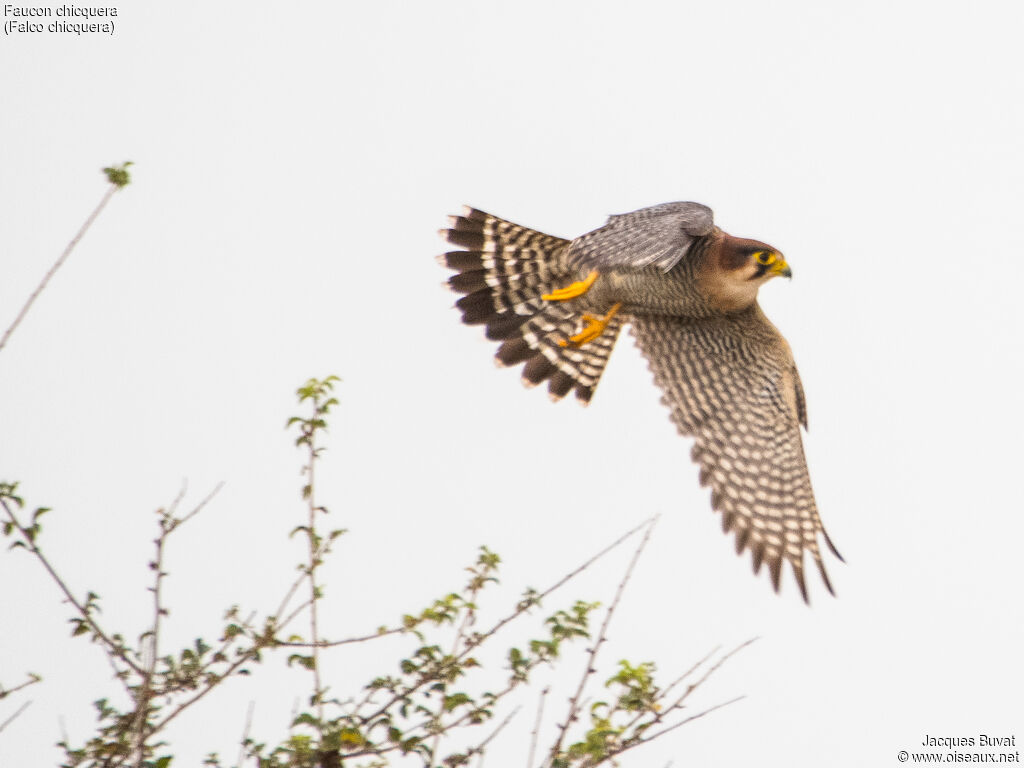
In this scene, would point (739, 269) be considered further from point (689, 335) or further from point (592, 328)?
point (592, 328)

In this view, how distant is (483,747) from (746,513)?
3903 millimetres

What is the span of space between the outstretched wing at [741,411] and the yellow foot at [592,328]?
0.20 metres

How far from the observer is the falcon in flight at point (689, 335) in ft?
24.4

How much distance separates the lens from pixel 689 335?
7883mm

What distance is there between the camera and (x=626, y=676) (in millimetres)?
4316

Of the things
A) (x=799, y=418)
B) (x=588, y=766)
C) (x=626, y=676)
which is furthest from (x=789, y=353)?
(x=588, y=766)

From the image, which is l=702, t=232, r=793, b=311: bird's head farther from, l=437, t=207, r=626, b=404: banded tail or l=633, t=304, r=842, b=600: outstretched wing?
l=437, t=207, r=626, b=404: banded tail

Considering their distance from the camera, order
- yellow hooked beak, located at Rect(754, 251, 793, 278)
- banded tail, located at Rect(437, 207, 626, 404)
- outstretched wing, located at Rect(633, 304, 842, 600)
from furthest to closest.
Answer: banded tail, located at Rect(437, 207, 626, 404) → outstretched wing, located at Rect(633, 304, 842, 600) → yellow hooked beak, located at Rect(754, 251, 793, 278)

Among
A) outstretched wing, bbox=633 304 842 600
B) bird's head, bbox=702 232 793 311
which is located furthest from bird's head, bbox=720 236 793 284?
outstretched wing, bbox=633 304 842 600

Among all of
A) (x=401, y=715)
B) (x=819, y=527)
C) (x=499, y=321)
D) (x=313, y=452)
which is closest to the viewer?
(x=401, y=715)

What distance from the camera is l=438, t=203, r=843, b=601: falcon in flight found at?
24.4 ft

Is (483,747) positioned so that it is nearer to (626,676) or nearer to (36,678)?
(626,676)

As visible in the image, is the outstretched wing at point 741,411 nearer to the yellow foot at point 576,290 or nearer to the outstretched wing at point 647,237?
the yellow foot at point 576,290

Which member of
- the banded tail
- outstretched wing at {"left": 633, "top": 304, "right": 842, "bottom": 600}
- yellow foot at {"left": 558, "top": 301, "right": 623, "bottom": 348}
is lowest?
outstretched wing at {"left": 633, "top": 304, "right": 842, "bottom": 600}
